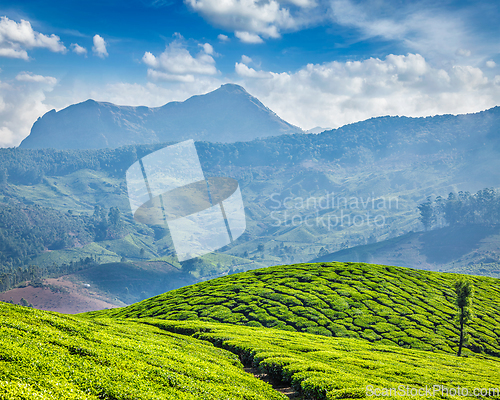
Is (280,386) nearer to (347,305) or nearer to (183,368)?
(183,368)

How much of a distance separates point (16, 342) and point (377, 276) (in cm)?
5999

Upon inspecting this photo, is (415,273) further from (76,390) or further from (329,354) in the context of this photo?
(76,390)

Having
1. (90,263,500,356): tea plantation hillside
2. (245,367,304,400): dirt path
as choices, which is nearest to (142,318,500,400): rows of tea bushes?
(245,367,304,400): dirt path

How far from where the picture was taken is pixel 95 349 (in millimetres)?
17625

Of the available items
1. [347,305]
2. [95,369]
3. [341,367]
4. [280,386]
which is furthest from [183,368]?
[347,305]

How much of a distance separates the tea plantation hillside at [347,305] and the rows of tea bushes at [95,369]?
25.4 meters

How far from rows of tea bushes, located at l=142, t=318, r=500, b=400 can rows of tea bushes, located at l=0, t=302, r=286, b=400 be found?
10.4ft

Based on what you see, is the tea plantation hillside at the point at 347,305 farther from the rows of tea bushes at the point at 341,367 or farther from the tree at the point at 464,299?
the rows of tea bushes at the point at 341,367

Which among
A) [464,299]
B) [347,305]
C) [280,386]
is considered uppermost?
[464,299]

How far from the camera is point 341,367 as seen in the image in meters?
25.0

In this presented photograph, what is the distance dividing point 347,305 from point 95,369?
138 feet

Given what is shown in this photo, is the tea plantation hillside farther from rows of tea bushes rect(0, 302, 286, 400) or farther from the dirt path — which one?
rows of tea bushes rect(0, 302, 286, 400)

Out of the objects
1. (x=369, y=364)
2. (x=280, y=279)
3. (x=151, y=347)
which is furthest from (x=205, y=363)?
(x=280, y=279)

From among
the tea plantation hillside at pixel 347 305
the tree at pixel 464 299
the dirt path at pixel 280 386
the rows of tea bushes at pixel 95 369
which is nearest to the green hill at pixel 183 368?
the rows of tea bushes at pixel 95 369
